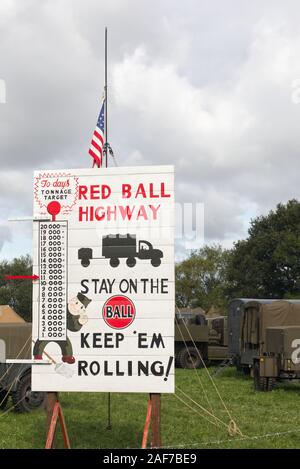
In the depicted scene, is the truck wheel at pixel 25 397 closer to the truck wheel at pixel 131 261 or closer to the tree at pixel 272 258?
the truck wheel at pixel 131 261

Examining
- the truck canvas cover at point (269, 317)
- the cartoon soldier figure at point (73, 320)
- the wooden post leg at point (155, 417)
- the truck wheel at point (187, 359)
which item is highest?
the cartoon soldier figure at point (73, 320)

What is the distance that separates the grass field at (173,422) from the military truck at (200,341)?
8.16 meters

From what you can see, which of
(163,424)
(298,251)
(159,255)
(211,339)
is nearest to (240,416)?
(163,424)

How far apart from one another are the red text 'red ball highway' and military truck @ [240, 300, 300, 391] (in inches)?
410

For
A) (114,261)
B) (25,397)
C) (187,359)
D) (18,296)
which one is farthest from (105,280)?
(18,296)

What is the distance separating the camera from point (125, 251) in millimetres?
8172

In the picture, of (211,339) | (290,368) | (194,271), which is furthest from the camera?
(194,271)

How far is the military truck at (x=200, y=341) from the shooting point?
2616 cm

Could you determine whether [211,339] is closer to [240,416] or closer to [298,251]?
[240,416]

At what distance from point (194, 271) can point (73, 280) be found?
220 feet

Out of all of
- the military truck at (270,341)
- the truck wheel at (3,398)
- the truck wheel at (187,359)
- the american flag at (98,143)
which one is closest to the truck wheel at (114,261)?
the american flag at (98,143)

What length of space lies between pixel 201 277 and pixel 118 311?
67728mm

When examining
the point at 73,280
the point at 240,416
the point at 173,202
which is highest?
the point at 173,202

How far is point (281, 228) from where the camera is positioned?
54.6 meters
